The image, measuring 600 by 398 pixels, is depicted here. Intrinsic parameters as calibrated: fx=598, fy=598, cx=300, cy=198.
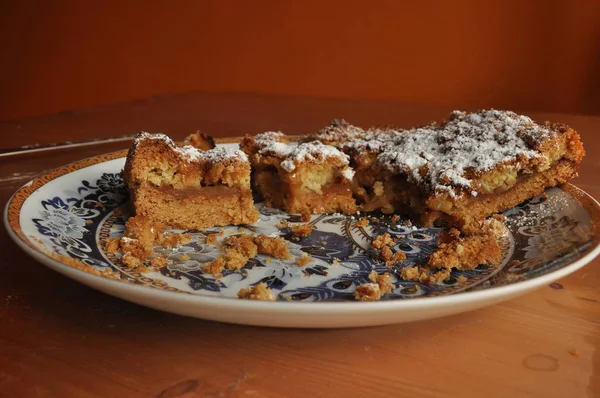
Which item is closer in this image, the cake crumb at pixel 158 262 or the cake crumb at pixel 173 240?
the cake crumb at pixel 158 262

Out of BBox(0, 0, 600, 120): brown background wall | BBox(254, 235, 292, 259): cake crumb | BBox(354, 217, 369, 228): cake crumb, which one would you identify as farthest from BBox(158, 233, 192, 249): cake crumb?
BBox(0, 0, 600, 120): brown background wall

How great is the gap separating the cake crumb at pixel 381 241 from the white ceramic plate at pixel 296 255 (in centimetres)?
3

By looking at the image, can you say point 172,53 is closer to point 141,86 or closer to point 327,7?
point 141,86

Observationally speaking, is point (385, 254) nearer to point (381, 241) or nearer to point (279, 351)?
point (381, 241)

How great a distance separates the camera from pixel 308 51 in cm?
493

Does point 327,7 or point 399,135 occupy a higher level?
point 327,7

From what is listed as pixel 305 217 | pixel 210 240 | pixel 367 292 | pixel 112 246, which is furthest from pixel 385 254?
pixel 112 246

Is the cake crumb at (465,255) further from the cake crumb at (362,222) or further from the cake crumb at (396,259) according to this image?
the cake crumb at (362,222)

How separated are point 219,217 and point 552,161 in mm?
1180

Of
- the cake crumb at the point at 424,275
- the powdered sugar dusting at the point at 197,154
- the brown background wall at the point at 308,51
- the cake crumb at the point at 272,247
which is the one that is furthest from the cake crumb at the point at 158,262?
the brown background wall at the point at 308,51

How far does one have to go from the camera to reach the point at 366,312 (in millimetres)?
1127

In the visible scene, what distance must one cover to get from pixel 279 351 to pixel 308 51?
3.97 m

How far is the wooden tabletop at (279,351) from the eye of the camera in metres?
1.15

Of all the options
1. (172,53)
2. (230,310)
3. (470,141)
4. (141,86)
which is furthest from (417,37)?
(230,310)
